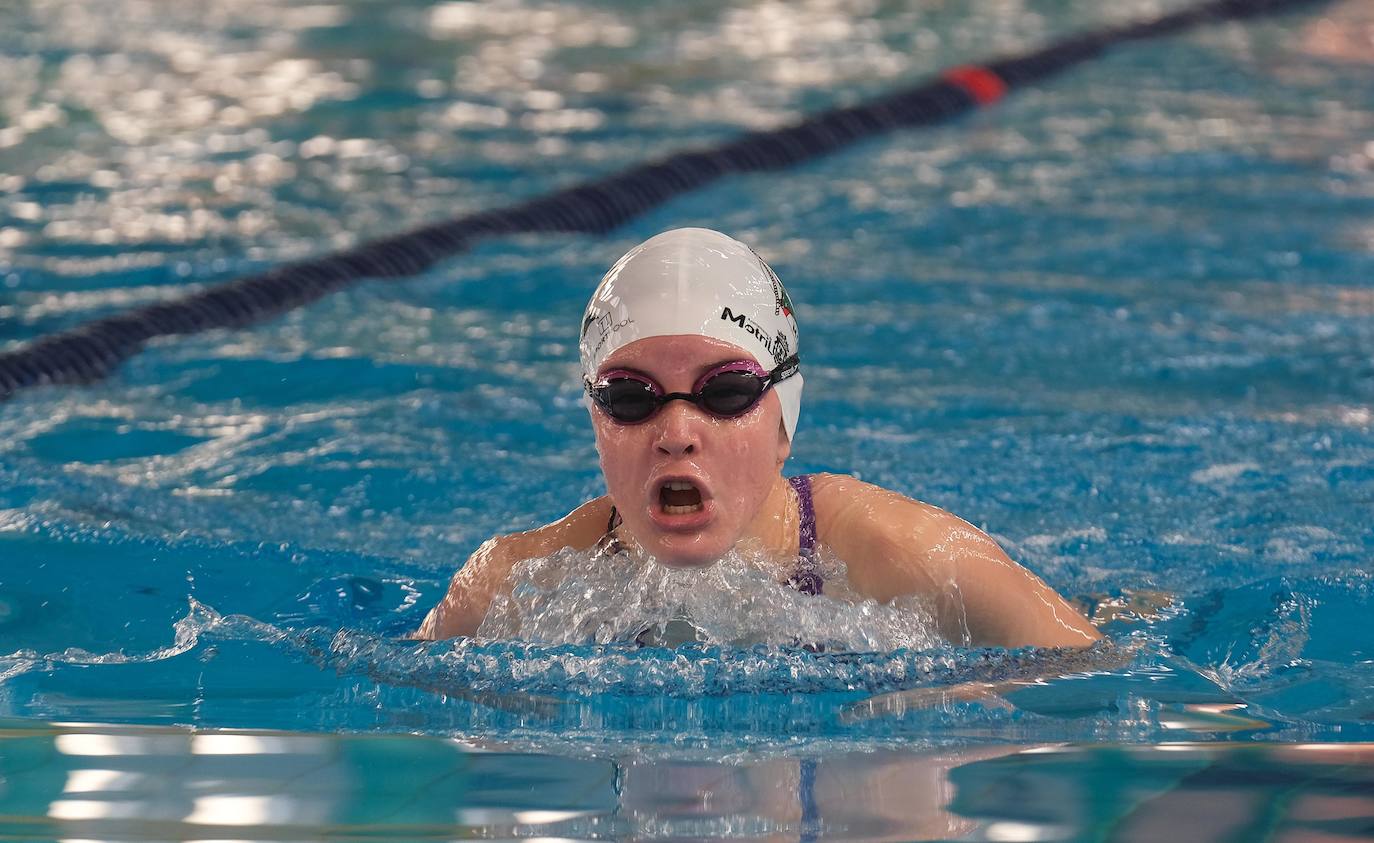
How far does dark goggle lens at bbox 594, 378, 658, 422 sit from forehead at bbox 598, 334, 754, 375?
32mm

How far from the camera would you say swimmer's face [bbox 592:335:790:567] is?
231cm

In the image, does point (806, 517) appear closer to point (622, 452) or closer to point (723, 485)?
point (723, 485)

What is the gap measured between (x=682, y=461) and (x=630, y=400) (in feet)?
0.35

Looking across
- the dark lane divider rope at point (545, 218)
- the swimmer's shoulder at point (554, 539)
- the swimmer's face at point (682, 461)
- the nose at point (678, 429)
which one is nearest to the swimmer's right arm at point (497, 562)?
the swimmer's shoulder at point (554, 539)

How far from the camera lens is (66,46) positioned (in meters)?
9.17

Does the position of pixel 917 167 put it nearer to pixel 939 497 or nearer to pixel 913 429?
pixel 913 429

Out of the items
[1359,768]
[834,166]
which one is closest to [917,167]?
[834,166]

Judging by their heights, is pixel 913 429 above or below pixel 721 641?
above

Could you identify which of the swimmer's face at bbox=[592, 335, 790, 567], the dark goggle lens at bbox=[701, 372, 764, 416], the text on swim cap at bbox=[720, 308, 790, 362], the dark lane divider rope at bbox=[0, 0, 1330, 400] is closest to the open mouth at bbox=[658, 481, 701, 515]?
the swimmer's face at bbox=[592, 335, 790, 567]

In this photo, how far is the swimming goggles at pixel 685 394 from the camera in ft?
7.63

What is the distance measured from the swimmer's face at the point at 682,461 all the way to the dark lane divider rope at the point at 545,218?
2629 millimetres

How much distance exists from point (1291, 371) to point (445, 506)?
7.21 feet

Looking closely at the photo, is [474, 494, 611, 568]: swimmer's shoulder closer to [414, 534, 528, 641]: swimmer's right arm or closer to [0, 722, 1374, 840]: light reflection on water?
[414, 534, 528, 641]: swimmer's right arm

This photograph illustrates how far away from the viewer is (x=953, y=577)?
8.03ft
